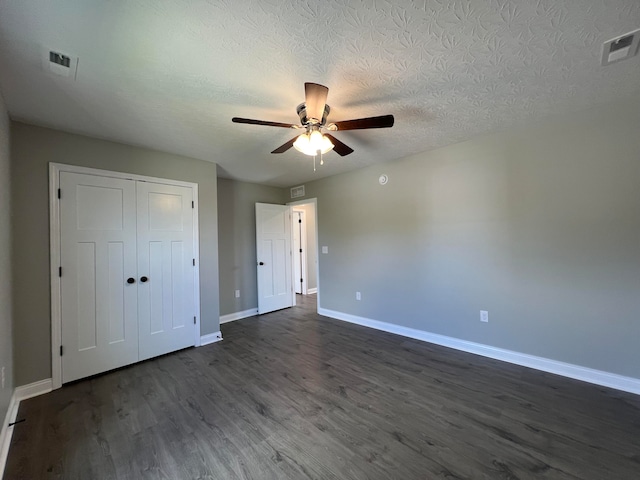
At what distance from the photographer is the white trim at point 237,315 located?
429cm

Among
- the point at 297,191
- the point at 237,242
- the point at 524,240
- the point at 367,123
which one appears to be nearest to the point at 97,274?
the point at 237,242

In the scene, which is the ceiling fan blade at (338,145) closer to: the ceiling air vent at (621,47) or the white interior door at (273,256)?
the ceiling air vent at (621,47)

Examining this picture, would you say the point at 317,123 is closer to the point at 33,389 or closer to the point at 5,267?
the point at 5,267

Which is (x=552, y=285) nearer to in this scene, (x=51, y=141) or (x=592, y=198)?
(x=592, y=198)

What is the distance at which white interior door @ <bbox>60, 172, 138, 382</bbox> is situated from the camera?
2.44 meters

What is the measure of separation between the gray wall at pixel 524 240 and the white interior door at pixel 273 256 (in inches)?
73.6

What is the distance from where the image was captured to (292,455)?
1576mm

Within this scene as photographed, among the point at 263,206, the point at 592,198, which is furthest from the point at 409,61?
the point at 263,206

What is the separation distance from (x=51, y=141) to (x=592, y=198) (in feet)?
16.7

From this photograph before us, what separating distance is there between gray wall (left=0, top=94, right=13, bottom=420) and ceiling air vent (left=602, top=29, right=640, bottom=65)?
13.5ft

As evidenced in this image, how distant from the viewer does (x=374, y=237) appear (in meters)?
3.88

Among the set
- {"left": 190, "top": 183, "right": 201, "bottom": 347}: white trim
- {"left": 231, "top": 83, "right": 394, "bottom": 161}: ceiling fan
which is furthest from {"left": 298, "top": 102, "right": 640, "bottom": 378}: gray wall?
{"left": 190, "top": 183, "right": 201, "bottom": 347}: white trim

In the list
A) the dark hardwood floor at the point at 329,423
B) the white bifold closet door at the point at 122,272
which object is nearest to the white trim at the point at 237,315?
the white bifold closet door at the point at 122,272

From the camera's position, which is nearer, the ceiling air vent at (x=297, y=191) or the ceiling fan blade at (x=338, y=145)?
the ceiling fan blade at (x=338, y=145)
